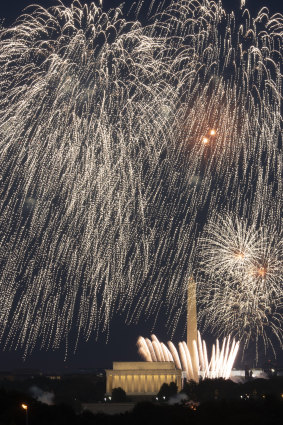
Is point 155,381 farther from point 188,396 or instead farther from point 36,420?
point 36,420

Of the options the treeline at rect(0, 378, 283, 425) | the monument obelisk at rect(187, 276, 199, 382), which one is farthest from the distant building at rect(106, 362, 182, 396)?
the treeline at rect(0, 378, 283, 425)

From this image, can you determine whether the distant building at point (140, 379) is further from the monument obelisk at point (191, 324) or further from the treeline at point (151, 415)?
the treeline at point (151, 415)

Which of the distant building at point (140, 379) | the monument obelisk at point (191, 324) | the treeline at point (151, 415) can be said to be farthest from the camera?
the distant building at point (140, 379)

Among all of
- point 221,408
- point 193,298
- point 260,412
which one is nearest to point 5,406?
point 221,408

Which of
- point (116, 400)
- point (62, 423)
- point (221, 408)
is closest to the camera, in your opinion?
point (62, 423)

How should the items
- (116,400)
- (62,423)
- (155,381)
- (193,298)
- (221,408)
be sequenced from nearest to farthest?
(62,423) < (221,408) < (193,298) < (116,400) < (155,381)

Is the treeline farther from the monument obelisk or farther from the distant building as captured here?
the distant building

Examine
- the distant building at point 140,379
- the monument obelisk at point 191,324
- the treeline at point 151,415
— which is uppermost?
the monument obelisk at point 191,324

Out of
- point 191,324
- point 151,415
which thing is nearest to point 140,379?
point 191,324

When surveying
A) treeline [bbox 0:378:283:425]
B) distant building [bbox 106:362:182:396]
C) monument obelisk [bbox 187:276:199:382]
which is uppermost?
monument obelisk [bbox 187:276:199:382]

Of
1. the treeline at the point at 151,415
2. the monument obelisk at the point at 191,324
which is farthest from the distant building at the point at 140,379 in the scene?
the treeline at the point at 151,415

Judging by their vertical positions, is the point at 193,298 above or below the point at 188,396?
above
